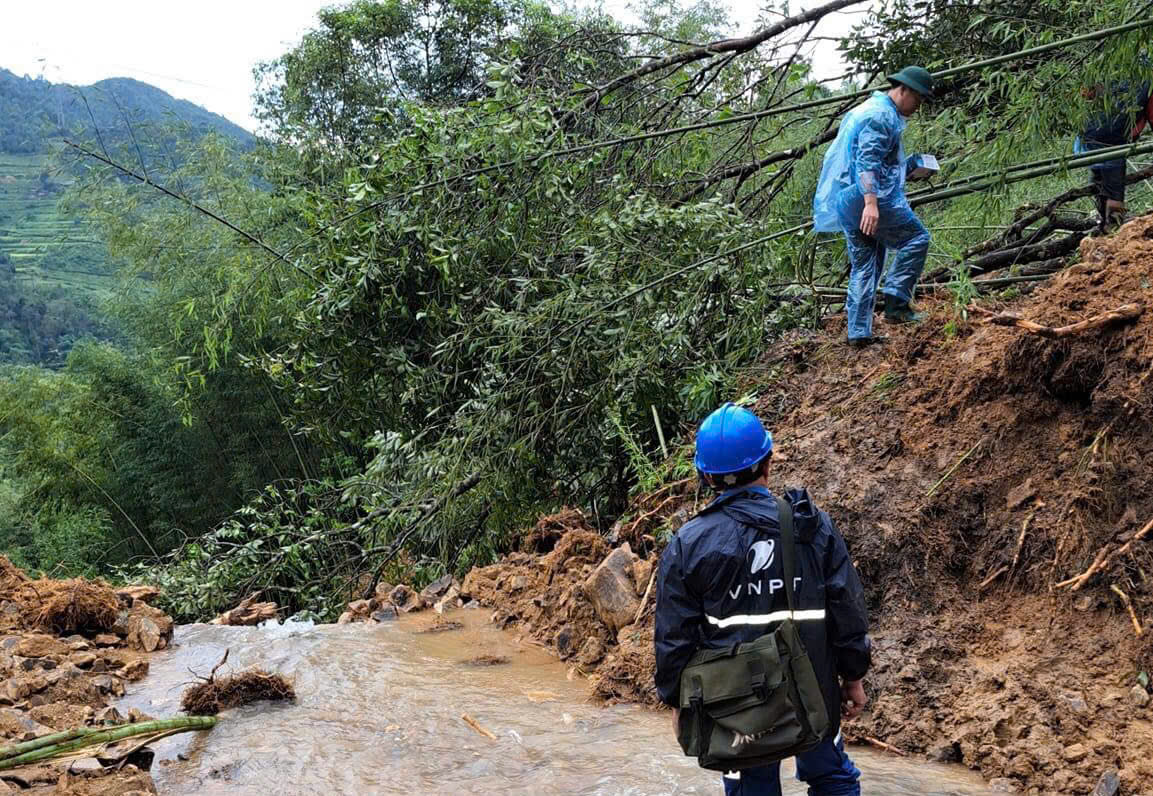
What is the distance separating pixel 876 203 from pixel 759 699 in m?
3.31

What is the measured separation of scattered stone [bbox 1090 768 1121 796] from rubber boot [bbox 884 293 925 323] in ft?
9.68

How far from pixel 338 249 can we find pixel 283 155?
971 centimetres

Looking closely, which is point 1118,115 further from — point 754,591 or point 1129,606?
point 754,591

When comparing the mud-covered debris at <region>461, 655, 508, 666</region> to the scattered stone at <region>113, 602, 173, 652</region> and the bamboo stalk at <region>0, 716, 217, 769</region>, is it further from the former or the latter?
the scattered stone at <region>113, 602, 173, 652</region>

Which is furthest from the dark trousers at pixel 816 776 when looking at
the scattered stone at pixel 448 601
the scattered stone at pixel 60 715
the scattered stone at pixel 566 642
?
the scattered stone at pixel 448 601

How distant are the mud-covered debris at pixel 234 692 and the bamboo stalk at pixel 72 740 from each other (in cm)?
34

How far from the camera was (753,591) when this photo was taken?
7.88ft

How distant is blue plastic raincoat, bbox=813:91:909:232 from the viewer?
4.91 m

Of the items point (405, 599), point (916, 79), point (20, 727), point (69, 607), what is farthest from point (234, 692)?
point (916, 79)

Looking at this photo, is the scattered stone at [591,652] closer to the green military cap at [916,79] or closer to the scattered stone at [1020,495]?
the scattered stone at [1020,495]

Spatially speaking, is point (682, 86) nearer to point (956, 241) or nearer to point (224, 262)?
point (956, 241)

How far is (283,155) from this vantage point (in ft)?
51.8

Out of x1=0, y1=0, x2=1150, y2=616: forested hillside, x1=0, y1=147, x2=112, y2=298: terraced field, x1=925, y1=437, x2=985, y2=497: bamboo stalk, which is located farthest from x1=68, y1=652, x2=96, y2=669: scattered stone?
x1=0, y1=147, x2=112, y2=298: terraced field

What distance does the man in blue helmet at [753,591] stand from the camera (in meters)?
2.40
